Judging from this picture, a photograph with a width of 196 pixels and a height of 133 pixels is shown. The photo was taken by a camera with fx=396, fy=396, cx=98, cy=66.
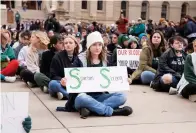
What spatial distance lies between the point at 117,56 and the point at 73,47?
2962 millimetres

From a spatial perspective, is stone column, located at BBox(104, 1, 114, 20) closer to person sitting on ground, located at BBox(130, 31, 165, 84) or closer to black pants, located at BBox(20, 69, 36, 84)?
person sitting on ground, located at BBox(130, 31, 165, 84)

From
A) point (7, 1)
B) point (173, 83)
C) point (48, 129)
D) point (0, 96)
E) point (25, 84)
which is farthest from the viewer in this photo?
point (7, 1)

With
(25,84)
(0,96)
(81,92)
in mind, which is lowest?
(25,84)

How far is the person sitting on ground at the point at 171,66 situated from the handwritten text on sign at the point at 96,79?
218cm

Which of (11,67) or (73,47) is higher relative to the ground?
(73,47)

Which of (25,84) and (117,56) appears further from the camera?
(117,56)

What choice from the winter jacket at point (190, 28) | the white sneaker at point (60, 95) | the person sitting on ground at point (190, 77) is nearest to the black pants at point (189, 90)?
the person sitting on ground at point (190, 77)

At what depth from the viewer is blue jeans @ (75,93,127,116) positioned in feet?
18.0

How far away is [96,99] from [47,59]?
2.43 metres

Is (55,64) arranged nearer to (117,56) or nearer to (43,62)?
(43,62)

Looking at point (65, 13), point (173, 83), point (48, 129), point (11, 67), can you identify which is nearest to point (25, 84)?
point (11, 67)

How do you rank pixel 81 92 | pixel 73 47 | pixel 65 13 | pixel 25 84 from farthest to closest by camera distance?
1. pixel 65 13
2. pixel 25 84
3. pixel 73 47
4. pixel 81 92

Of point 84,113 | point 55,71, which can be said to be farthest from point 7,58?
point 84,113

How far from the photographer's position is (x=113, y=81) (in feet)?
19.0
